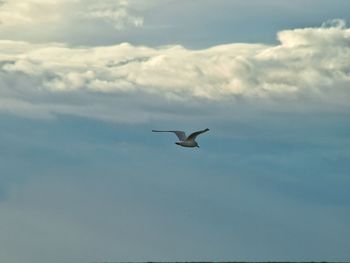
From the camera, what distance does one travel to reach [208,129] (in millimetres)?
100312

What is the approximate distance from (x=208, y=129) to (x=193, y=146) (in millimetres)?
10507

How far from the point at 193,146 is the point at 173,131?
199 inches

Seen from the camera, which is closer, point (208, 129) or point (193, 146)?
point (208, 129)

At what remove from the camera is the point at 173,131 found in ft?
372

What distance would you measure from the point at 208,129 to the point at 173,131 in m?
14.1

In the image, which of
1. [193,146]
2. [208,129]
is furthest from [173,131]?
[208,129]

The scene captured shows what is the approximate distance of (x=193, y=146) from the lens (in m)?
110

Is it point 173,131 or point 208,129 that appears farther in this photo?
point 173,131

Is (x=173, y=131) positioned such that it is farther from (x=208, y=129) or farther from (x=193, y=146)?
(x=208, y=129)
